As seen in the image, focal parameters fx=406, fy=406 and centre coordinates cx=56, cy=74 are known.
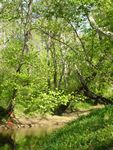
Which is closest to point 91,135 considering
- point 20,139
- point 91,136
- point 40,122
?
point 91,136

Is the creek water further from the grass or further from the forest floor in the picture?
the grass

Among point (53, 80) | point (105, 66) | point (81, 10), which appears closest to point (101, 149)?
point (81, 10)

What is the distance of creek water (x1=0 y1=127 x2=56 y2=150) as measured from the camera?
107ft

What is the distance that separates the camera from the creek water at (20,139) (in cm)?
3262

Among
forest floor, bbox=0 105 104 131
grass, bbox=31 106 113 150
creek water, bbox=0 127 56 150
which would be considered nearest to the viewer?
grass, bbox=31 106 113 150

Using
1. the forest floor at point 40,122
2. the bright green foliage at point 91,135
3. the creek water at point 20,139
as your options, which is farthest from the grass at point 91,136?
the forest floor at point 40,122

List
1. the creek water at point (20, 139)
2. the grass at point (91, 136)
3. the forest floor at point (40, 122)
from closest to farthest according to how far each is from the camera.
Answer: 1. the grass at point (91, 136)
2. the creek water at point (20, 139)
3. the forest floor at point (40, 122)

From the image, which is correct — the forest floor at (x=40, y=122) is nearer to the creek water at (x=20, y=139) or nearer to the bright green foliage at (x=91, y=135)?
the creek water at (x=20, y=139)

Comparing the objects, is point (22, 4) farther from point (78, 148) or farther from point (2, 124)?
point (78, 148)

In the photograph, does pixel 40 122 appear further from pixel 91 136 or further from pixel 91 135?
pixel 91 136

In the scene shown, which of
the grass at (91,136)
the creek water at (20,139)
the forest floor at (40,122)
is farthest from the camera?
the forest floor at (40,122)

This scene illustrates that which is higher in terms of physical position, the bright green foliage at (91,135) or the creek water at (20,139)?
the bright green foliage at (91,135)

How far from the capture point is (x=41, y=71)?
4756 centimetres

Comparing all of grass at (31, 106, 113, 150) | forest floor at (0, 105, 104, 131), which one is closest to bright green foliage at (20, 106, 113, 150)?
grass at (31, 106, 113, 150)
